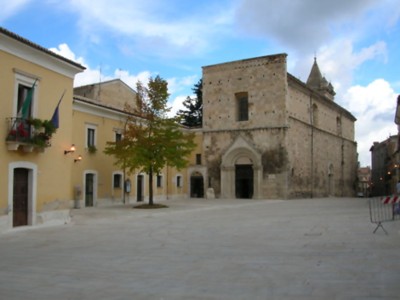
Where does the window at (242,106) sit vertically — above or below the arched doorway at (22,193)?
above

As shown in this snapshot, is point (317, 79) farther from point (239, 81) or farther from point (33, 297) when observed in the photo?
point (33, 297)

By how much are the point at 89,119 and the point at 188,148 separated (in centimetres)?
708

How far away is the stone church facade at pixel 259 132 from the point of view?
39062 millimetres

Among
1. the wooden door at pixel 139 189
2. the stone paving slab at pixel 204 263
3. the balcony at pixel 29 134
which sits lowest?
the stone paving slab at pixel 204 263

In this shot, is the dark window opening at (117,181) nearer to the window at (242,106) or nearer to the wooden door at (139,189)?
the wooden door at (139,189)

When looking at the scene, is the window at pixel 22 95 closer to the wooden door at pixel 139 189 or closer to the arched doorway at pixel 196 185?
the wooden door at pixel 139 189

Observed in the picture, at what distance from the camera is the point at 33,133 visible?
52.6ft

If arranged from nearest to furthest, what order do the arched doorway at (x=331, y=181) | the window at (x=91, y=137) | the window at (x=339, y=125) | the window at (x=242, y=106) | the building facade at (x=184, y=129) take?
the building facade at (x=184, y=129) < the window at (x=91, y=137) < the window at (x=242, y=106) < the arched doorway at (x=331, y=181) < the window at (x=339, y=125)

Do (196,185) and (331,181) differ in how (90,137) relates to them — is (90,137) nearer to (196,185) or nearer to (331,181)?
(196,185)

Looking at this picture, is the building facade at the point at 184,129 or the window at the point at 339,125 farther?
the window at the point at 339,125

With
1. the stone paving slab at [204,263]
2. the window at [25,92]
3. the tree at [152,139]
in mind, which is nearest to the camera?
the stone paving slab at [204,263]

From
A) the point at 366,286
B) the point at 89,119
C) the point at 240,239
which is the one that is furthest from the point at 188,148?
the point at 366,286

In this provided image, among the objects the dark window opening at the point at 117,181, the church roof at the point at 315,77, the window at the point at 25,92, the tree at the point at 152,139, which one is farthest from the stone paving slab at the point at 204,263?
the church roof at the point at 315,77

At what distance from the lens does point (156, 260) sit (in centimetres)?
945
